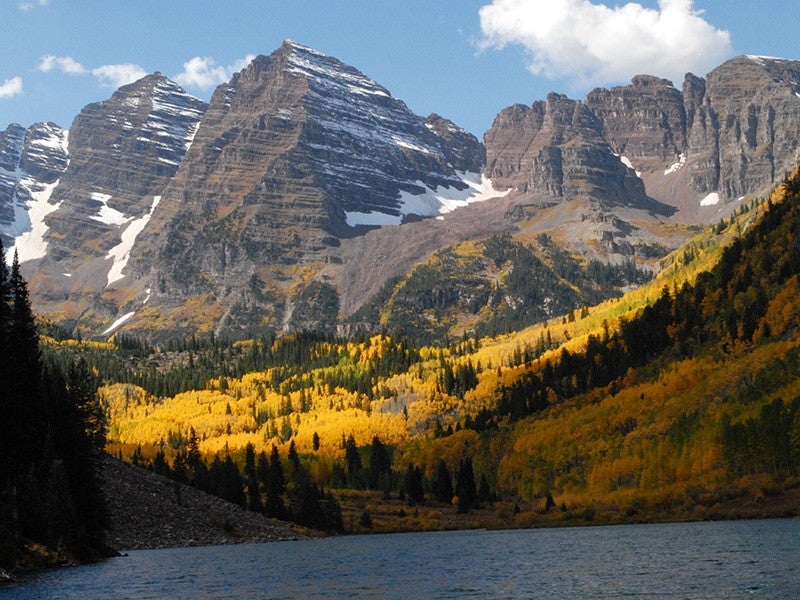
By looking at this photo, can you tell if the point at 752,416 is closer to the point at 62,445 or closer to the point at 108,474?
the point at 108,474

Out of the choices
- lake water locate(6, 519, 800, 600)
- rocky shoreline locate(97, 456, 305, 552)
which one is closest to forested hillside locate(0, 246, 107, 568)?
lake water locate(6, 519, 800, 600)

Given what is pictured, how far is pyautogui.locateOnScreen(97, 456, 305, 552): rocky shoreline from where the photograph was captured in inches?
5556

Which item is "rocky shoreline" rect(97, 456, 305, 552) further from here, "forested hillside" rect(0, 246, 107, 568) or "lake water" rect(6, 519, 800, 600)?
"forested hillside" rect(0, 246, 107, 568)

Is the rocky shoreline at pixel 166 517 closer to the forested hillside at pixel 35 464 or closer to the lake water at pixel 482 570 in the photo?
the lake water at pixel 482 570

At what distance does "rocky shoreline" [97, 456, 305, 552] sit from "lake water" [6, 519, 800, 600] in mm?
2681

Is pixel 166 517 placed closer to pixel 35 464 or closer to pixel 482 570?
pixel 35 464

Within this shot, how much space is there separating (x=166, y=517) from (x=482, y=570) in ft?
177

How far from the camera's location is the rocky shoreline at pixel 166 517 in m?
141

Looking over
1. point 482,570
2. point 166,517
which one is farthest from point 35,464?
point 482,570

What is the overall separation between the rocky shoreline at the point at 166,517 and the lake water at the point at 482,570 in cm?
268

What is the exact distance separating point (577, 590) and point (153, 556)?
193 feet

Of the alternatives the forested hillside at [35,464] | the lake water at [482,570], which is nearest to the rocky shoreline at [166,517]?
the lake water at [482,570]

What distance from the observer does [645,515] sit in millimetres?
174500

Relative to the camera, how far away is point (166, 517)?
5822 inches
